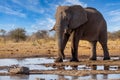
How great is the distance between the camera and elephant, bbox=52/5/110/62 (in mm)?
19734

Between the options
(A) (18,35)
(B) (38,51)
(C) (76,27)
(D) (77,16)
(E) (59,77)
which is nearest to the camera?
(E) (59,77)

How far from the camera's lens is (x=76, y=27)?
2080 cm

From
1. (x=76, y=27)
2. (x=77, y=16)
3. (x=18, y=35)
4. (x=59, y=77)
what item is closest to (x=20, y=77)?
(x=59, y=77)

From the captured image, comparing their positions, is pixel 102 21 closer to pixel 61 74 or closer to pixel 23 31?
pixel 61 74

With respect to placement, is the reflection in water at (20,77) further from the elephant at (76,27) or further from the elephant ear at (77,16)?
the elephant ear at (77,16)

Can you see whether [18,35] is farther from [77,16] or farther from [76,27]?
[76,27]

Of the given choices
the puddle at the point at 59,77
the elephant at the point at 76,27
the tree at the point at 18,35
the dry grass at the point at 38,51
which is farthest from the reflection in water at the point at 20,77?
the tree at the point at 18,35

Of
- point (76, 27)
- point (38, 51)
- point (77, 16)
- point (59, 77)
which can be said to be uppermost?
point (77, 16)

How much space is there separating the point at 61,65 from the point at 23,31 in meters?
35.8

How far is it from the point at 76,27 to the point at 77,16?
70 cm

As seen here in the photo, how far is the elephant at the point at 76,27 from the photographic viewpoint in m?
19.7

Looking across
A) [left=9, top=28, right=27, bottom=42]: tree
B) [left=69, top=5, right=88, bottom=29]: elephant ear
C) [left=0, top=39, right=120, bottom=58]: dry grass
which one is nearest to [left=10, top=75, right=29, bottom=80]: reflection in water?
[left=69, top=5, right=88, bottom=29]: elephant ear

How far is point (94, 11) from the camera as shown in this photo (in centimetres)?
2269

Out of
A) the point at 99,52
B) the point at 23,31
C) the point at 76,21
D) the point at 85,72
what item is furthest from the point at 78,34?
the point at 23,31
